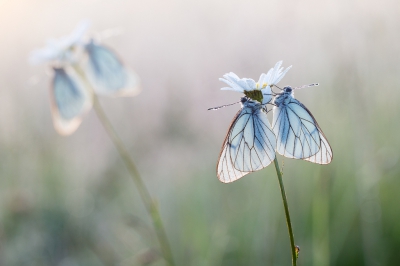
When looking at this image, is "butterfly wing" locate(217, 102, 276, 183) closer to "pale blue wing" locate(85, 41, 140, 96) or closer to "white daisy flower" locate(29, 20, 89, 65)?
"pale blue wing" locate(85, 41, 140, 96)

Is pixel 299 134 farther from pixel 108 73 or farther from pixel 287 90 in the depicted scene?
pixel 108 73

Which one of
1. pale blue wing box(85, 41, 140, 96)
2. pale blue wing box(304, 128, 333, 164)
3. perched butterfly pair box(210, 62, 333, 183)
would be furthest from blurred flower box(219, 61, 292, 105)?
pale blue wing box(85, 41, 140, 96)

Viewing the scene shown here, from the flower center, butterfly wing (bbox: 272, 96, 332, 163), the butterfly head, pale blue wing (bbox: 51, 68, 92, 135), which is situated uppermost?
pale blue wing (bbox: 51, 68, 92, 135)

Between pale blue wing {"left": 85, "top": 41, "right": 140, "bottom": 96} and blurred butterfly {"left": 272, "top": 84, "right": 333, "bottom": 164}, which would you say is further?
pale blue wing {"left": 85, "top": 41, "right": 140, "bottom": 96}

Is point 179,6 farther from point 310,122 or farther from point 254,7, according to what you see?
point 310,122

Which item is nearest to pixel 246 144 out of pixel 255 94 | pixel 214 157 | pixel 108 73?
pixel 255 94
